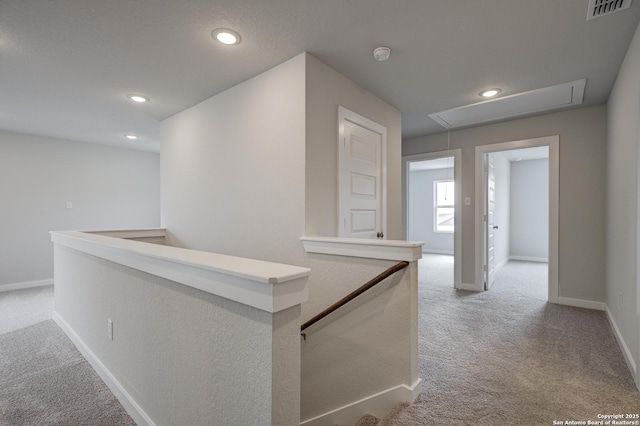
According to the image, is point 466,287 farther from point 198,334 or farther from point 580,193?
point 198,334

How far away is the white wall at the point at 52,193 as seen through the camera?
4.49 meters

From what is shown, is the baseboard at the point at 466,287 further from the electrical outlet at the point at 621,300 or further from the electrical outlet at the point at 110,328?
the electrical outlet at the point at 110,328

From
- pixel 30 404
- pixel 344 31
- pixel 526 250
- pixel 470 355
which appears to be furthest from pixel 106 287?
pixel 526 250

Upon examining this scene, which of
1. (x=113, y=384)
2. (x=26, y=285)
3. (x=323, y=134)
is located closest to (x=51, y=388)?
(x=113, y=384)

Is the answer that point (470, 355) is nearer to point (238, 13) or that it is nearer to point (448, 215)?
point (238, 13)

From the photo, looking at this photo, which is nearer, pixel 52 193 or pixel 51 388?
pixel 51 388

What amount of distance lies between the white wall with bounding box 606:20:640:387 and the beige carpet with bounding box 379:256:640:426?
22 centimetres

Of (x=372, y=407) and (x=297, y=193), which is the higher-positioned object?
(x=297, y=193)

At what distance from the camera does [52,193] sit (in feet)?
15.9

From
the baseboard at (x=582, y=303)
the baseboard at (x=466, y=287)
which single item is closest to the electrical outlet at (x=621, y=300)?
the baseboard at (x=582, y=303)

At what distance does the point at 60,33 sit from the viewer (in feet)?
6.76

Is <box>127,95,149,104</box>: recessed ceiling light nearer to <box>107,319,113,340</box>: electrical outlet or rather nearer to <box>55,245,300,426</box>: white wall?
<box>55,245,300,426</box>: white wall

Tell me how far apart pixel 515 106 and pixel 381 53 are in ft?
7.18

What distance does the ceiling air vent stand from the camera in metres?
1.76
